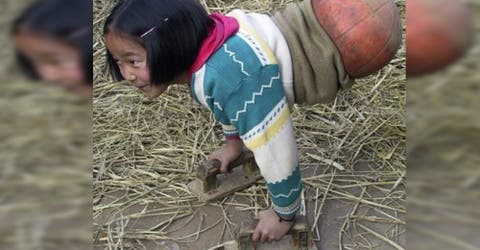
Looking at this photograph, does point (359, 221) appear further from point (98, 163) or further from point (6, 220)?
point (6, 220)

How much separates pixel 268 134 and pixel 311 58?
0.18 m

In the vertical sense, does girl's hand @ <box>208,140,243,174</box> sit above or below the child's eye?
below

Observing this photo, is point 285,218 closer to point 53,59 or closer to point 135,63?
point 135,63

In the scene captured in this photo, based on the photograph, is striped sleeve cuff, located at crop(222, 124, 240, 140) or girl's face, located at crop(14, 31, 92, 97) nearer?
girl's face, located at crop(14, 31, 92, 97)

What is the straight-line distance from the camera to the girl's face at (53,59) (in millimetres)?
370

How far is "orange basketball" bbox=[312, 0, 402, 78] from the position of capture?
47.5 inches

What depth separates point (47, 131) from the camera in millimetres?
437

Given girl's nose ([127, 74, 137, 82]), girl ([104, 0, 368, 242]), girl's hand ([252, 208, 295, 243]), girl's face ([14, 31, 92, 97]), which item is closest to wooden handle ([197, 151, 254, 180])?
girl's hand ([252, 208, 295, 243])

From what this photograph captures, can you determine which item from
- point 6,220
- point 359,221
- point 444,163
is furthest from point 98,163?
point 444,163

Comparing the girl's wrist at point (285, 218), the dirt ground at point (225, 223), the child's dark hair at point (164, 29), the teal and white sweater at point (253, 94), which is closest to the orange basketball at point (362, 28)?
the teal and white sweater at point (253, 94)

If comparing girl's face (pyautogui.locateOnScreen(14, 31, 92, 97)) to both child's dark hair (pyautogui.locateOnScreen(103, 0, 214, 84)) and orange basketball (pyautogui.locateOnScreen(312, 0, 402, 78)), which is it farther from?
orange basketball (pyautogui.locateOnScreen(312, 0, 402, 78))

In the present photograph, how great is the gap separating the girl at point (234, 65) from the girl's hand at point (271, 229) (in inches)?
5.8

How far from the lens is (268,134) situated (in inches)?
46.4

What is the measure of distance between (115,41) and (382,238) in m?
0.81
